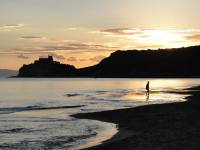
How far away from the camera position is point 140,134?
2438cm

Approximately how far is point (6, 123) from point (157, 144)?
15.0 metres

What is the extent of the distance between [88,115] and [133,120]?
6.25 m

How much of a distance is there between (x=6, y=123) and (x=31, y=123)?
1.89 m

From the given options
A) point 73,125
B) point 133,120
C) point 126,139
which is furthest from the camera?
point 133,120

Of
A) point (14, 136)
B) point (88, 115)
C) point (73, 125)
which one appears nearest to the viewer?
point (14, 136)

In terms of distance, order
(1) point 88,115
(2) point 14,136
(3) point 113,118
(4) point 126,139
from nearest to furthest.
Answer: (4) point 126,139 < (2) point 14,136 < (3) point 113,118 < (1) point 88,115

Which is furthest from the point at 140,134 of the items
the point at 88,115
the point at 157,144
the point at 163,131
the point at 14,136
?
the point at 88,115

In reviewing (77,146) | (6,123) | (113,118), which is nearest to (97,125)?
(113,118)

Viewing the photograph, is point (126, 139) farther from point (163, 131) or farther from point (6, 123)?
point (6, 123)

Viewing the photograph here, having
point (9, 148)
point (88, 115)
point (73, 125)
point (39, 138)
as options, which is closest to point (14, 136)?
point (39, 138)

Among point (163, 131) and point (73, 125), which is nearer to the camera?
point (163, 131)

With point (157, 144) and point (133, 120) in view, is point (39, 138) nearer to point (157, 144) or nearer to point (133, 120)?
point (157, 144)

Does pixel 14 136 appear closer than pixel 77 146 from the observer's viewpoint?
No

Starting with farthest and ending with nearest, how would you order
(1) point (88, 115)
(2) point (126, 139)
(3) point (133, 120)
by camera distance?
(1) point (88, 115) < (3) point (133, 120) < (2) point (126, 139)
